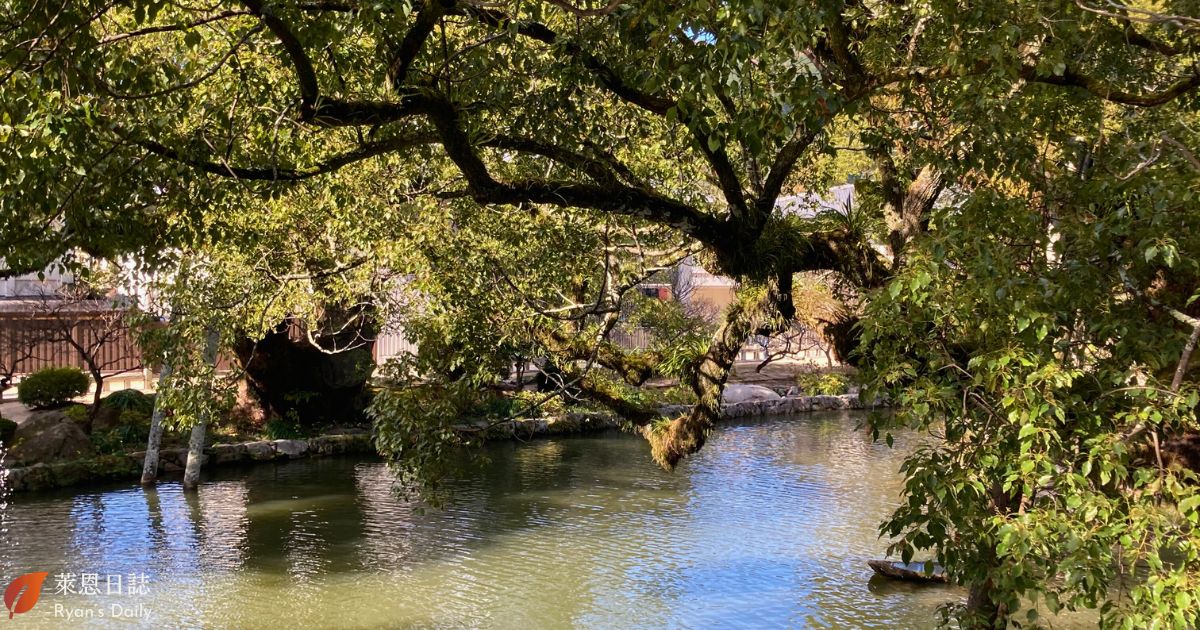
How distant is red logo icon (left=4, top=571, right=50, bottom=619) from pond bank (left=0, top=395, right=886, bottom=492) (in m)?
4.16

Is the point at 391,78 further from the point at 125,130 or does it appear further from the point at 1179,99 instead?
the point at 1179,99

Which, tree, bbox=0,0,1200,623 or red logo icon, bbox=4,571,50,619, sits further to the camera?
red logo icon, bbox=4,571,50,619

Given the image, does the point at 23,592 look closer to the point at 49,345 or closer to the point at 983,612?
the point at 983,612

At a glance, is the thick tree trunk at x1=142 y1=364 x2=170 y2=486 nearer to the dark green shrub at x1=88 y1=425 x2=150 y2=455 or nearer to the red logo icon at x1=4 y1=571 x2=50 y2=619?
the dark green shrub at x1=88 y1=425 x2=150 y2=455

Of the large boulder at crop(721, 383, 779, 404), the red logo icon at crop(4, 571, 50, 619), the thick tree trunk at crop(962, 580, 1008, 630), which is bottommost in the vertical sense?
the red logo icon at crop(4, 571, 50, 619)

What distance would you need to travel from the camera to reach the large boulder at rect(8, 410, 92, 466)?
45.7 feet

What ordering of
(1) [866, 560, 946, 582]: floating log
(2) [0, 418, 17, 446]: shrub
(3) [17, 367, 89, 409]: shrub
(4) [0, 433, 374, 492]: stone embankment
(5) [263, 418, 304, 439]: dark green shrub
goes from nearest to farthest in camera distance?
(1) [866, 560, 946, 582]: floating log
(4) [0, 433, 374, 492]: stone embankment
(2) [0, 418, 17, 446]: shrub
(3) [17, 367, 89, 409]: shrub
(5) [263, 418, 304, 439]: dark green shrub

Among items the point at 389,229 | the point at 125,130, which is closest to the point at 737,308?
the point at 389,229

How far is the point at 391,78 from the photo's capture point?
5176 mm

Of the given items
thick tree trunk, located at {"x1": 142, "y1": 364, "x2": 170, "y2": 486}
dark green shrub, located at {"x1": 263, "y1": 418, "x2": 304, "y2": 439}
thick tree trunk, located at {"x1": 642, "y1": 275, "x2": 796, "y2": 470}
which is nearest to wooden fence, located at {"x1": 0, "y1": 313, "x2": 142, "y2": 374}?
dark green shrub, located at {"x1": 263, "y1": 418, "x2": 304, "y2": 439}

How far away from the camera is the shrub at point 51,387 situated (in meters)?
16.0

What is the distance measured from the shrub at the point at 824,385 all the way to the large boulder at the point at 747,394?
3.57 feet

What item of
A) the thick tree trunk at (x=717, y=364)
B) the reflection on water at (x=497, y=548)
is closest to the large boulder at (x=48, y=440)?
the reflection on water at (x=497, y=548)

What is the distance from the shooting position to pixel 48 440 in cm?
1420
